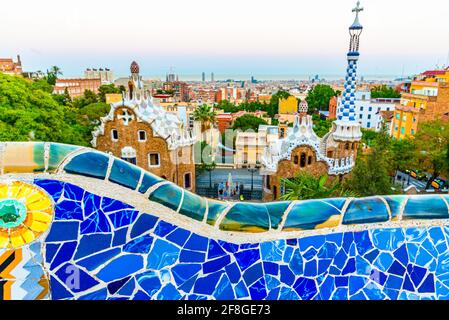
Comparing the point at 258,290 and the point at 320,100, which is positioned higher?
the point at 258,290

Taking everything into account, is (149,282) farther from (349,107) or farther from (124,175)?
(349,107)

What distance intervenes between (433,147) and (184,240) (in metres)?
19.6

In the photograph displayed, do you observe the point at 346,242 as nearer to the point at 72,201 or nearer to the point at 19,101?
the point at 72,201

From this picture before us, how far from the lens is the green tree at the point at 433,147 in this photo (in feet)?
57.4

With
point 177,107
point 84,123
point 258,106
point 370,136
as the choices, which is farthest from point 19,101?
point 258,106

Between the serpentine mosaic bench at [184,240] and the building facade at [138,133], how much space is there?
11.8 m

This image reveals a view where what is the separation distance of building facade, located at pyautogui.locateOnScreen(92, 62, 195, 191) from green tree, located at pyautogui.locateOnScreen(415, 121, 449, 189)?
43.5 feet

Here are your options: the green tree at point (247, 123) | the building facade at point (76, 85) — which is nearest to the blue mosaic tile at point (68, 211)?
the green tree at point (247, 123)

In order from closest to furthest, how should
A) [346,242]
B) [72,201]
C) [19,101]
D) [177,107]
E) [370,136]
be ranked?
[72,201], [346,242], [19,101], [370,136], [177,107]

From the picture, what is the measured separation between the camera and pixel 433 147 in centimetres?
1809

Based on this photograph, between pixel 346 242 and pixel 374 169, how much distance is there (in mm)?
10242

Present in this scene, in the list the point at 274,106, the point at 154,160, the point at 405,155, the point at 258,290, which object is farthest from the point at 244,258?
the point at 274,106

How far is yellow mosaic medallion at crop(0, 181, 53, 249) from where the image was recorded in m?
1.88

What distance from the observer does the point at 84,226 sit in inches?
78.4
